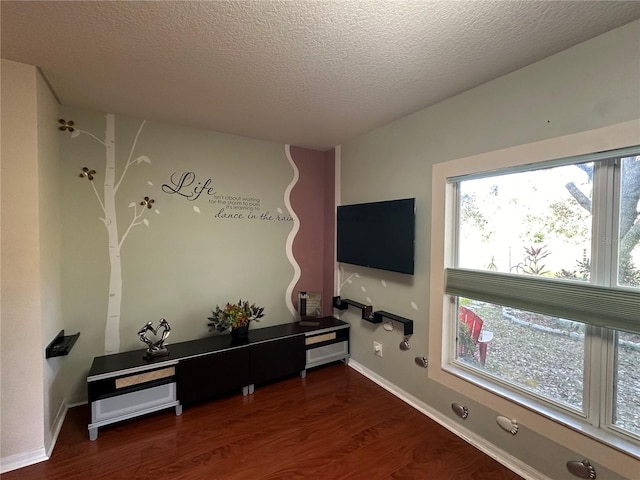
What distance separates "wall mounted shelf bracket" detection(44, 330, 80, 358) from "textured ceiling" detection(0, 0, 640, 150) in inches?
72.0

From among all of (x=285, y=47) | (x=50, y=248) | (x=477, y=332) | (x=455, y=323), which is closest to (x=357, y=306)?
(x=455, y=323)

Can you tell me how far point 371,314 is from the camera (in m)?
2.93

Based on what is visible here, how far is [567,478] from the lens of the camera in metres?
1.61

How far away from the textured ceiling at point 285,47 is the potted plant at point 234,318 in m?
1.83

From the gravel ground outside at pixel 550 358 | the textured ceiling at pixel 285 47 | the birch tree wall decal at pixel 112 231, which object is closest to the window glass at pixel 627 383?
the gravel ground outside at pixel 550 358

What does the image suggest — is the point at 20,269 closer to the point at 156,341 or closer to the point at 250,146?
the point at 156,341

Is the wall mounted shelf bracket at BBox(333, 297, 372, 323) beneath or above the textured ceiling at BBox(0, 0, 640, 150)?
beneath

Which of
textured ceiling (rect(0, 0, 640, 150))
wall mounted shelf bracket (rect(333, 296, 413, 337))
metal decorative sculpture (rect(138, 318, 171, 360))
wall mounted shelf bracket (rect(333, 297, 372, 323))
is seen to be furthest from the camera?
wall mounted shelf bracket (rect(333, 297, 372, 323))

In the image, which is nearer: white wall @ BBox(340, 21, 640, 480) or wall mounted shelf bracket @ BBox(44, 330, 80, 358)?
white wall @ BBox(340, 21, 640, 480)

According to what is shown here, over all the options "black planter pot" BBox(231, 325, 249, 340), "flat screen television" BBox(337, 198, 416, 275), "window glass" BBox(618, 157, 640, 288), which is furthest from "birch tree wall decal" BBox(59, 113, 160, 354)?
"window glass" BBox(618, 157, 640, 288)

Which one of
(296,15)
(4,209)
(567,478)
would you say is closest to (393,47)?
(296,15)

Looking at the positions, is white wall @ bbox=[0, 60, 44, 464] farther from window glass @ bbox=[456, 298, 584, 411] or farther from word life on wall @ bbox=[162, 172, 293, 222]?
window glass @ bbox=[456, 298, 584, 411]

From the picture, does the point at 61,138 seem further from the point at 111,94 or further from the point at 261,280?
the point at 261,280

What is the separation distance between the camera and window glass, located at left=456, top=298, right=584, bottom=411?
1689 millimetres
